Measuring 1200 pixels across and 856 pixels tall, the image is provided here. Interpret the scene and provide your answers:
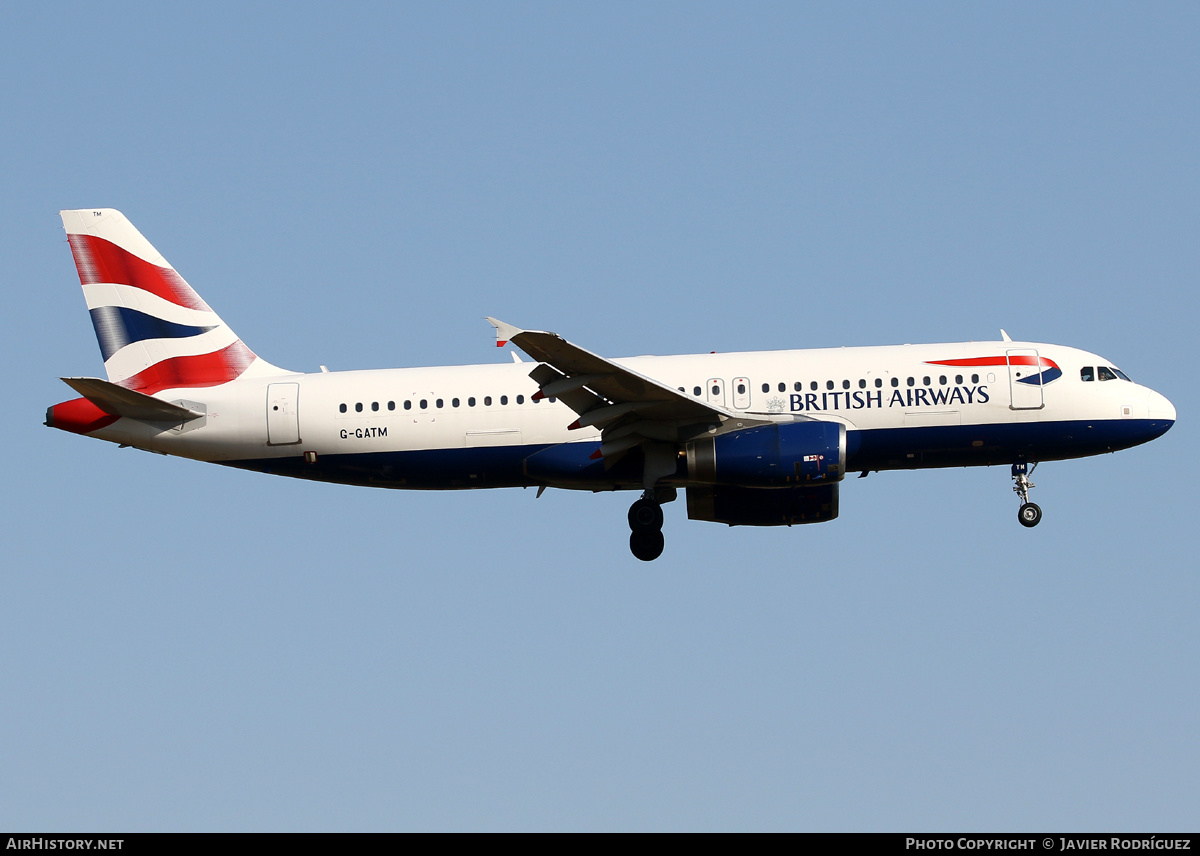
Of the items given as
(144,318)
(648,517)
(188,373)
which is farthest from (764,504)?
(144,318)

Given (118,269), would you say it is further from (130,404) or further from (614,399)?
(614,399)

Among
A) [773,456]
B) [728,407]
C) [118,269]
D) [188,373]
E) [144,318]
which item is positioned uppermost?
[118,269]

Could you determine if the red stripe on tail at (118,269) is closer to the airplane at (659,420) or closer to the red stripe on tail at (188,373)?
the red stripe on tail at (188,373)

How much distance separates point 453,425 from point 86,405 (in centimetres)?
921

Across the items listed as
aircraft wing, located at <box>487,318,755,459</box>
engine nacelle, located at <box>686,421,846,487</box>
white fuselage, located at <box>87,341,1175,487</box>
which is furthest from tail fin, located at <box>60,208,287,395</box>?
engine nacelle, located at <box>686,421,846,487</box>

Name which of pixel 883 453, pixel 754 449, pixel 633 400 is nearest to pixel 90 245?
pixel 633 400

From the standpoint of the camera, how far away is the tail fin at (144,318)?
38000 millimetres

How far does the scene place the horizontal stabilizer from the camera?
3434cm

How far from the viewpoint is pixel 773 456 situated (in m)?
33.7

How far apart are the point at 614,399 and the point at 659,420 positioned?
52.9 inches

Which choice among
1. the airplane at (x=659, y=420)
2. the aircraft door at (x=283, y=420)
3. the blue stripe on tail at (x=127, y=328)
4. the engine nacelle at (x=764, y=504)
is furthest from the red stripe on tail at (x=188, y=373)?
the engine nacelle at (x=764, y=504)

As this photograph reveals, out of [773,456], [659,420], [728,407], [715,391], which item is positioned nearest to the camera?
[773,456]

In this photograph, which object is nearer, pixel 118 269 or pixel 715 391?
pixel 715 391

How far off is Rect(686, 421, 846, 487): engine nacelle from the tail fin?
1200 cm
